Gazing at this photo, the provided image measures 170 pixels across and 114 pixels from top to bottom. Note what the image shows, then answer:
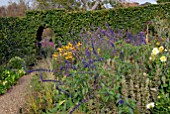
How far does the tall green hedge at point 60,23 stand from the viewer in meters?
8.41

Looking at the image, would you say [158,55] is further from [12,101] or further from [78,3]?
[78,3]

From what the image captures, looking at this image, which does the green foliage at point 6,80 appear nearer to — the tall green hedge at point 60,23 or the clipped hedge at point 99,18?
the tall green hedge at point 60,23

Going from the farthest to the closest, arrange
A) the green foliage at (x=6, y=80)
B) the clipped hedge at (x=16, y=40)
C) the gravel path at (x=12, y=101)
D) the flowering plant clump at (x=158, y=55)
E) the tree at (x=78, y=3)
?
the tree at (x=78, y=3), the clipped hedge at (x=16, y=40), the green foliage at (x=6, y=80), the gravel path at (x=12, y=101), the flowering plant clump at (x=158, y=55)

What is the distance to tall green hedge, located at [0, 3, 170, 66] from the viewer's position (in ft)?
27.6

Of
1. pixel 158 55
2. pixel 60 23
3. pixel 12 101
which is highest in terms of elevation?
pixel 60 23

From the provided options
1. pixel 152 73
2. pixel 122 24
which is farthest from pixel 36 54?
pixel 152 73

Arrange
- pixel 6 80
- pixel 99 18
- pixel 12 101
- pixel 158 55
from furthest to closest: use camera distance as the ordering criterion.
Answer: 1. pixel 99 18
2. pixel 6 80
3. pixel 12 101
4. pixel 158 55

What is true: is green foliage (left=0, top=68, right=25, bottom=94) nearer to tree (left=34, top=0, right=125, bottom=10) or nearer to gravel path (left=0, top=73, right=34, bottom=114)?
gravel path (left=0, top=73, right=34, bottom=114)

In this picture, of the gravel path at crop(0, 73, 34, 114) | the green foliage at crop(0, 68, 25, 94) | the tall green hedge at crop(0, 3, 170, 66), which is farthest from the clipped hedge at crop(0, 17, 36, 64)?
the gravel path at crop(0, 73, 34, 114)

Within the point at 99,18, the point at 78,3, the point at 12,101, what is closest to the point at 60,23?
the point at 99,18

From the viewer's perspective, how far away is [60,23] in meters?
8.82

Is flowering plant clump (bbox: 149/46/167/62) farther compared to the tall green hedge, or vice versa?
the tall green hedge

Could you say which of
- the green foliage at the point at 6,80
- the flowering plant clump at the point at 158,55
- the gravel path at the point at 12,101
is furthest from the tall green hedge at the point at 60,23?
the flowering plant clump at the point at 158,55

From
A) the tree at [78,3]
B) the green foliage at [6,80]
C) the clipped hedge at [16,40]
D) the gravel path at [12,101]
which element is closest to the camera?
the gravel path at [12,101]
